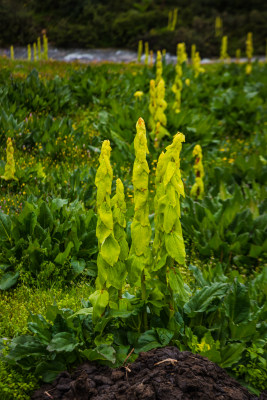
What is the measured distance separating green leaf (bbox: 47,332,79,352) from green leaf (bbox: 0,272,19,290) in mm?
1220

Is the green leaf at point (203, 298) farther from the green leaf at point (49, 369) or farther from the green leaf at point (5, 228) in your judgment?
the green leaf at point (5, 228)

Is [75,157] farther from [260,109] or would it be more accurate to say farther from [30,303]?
[260,109]

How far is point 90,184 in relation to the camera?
214 inches

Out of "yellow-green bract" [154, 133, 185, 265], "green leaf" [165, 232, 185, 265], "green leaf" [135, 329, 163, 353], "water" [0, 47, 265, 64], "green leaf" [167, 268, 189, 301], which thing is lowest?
"green leaf" [135, 329, 163, 353]

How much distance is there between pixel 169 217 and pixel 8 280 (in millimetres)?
1998

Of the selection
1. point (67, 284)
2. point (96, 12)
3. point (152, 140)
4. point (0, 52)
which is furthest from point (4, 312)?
point (96, 12)

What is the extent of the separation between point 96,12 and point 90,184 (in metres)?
6.89

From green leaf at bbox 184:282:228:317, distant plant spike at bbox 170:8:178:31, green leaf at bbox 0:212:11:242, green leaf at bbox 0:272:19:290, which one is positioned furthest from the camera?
distant plant spike at bbox 170:8:178:31

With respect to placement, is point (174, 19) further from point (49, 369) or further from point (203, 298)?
point (49, 369)

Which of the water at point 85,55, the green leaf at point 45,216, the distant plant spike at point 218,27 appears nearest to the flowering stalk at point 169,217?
the green leaf at point 45,216

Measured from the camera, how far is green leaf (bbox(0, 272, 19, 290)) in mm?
3887

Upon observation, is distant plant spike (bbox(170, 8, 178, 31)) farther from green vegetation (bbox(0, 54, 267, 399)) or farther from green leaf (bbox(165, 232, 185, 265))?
green leaf (bbox(165, 232, 185, 265))

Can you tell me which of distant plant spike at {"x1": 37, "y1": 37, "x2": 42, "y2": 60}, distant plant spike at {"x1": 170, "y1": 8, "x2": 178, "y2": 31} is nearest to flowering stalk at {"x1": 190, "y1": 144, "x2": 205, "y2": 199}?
distant plant spike at {"x1": 37, "y1": 37, "x2": 42, "y2": 60}

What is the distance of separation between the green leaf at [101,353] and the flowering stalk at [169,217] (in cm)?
61
